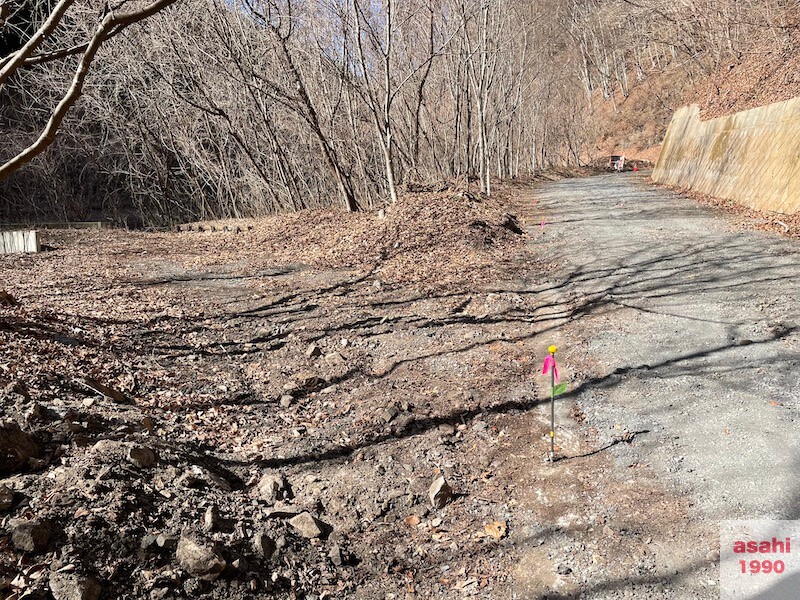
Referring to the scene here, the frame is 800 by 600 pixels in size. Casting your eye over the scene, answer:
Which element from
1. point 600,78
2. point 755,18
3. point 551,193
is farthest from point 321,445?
point 600,78

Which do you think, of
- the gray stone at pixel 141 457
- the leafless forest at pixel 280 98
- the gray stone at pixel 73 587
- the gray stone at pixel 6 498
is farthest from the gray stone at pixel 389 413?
the leafless forest at pixel 280 98

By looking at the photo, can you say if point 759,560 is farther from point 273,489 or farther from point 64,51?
point 64,51

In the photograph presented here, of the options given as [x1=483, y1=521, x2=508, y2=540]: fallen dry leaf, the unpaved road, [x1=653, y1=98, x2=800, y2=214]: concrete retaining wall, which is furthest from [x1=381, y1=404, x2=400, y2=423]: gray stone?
[x1=653, y1=98, x2=800, y2=214]: concrete retaining wall

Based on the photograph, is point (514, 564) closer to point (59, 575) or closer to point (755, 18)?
point (59, 575)

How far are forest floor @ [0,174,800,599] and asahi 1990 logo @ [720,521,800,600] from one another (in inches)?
3.3

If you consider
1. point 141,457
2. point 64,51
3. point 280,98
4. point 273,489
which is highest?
point 280,98

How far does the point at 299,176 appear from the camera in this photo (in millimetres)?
20484

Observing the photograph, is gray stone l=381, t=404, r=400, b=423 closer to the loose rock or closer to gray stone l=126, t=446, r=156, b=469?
gray stone l=126, t=446, r=156, b=469

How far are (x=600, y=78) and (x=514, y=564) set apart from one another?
54.5m

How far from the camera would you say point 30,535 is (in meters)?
2.40

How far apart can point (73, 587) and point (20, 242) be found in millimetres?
13477

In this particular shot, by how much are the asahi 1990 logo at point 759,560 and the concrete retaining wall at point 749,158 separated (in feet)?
31.1

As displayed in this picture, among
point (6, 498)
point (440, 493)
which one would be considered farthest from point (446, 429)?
point (6, 498)

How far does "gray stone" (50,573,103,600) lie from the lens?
7.27 ft
